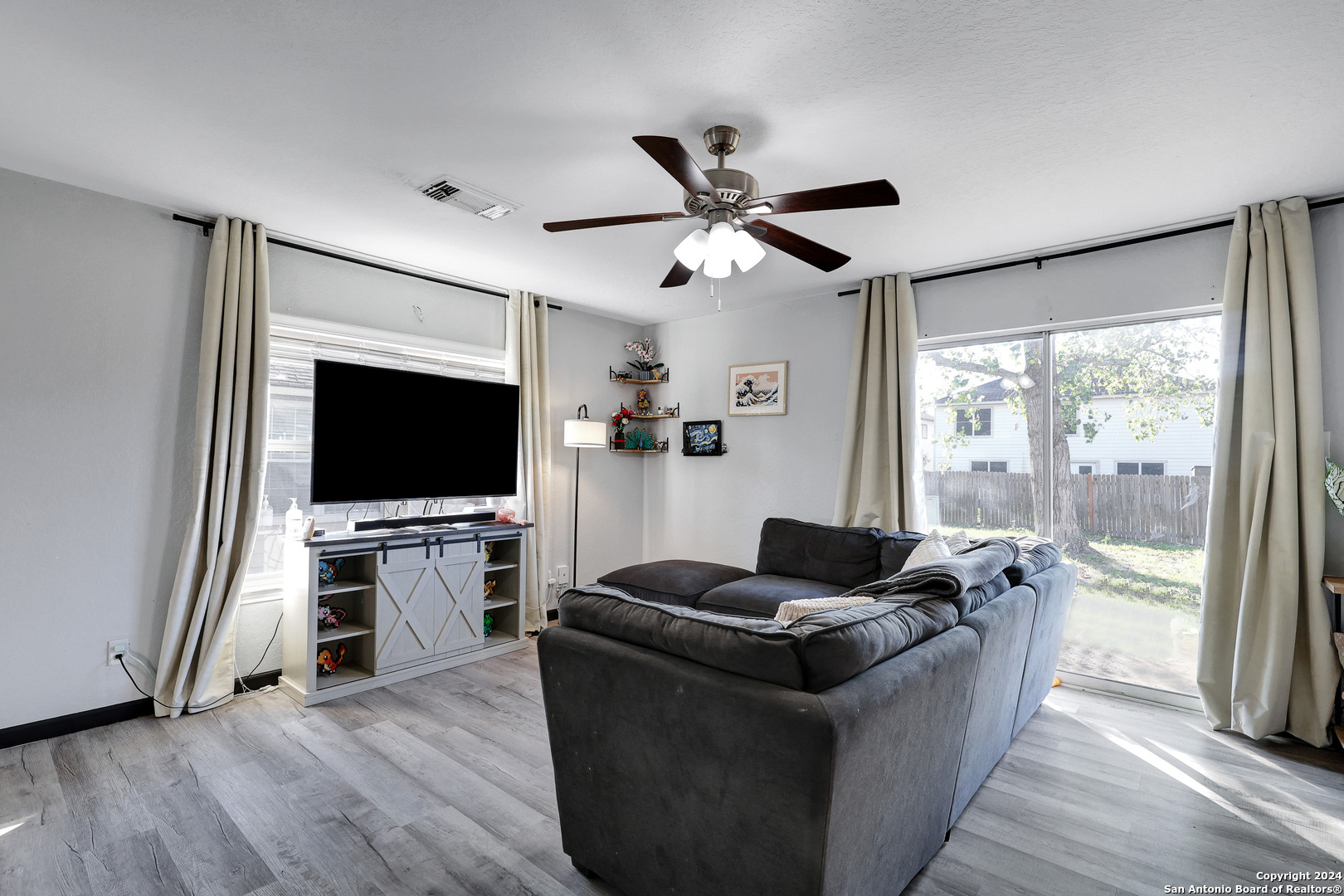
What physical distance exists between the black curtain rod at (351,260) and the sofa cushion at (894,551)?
2906mm

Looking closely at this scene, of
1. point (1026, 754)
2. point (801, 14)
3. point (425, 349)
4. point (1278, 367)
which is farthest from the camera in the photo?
point (425, 349)

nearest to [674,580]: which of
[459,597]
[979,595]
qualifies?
[459,597]

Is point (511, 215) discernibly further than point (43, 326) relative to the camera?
Yes

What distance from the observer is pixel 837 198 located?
2.16 m

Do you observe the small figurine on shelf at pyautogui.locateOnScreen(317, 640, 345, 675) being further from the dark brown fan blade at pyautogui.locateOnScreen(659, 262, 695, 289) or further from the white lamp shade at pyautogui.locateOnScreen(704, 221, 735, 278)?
the white lamp shade at pyautogui.locateOnScreen(704, 221, 735, 278)

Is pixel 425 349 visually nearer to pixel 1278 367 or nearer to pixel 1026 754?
pixel 1026 754

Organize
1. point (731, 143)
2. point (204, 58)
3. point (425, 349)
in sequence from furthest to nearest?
point (425, 349) → point (731, 143) → point (204, 58)

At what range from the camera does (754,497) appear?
16.3 feet

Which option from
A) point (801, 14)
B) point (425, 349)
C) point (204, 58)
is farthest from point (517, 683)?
point (801, 14)

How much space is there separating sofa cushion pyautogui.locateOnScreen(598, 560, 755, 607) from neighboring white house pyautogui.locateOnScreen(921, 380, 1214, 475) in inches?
61.0

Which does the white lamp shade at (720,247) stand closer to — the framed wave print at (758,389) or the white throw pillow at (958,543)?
the white throw pillow at (958,543)

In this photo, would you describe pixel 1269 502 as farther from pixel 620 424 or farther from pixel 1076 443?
pixel 620 424

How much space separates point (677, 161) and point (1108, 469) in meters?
3.05

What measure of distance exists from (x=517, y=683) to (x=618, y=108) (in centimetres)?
287
